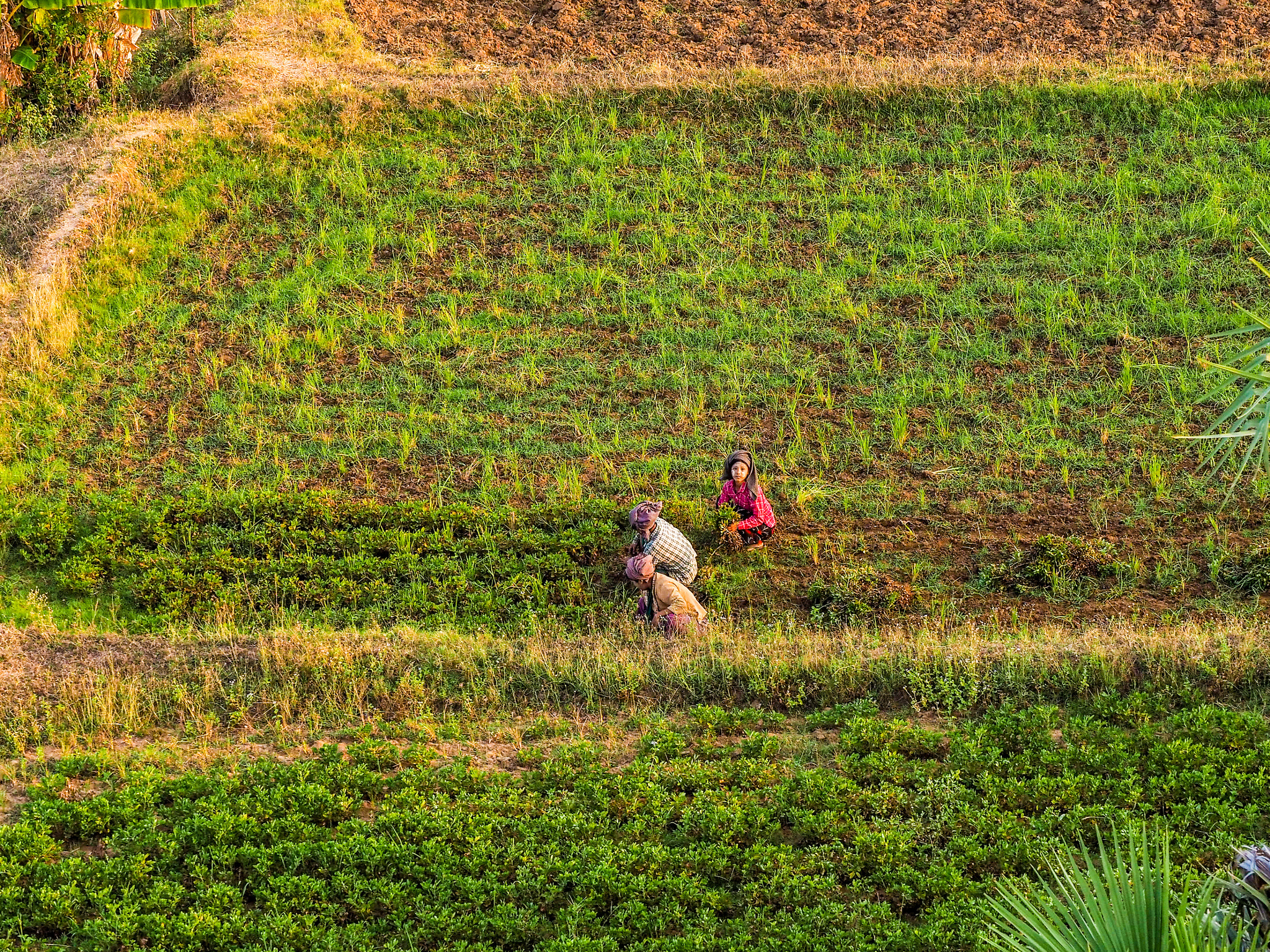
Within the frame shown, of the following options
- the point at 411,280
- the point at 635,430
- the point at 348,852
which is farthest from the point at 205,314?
the point at 348,852

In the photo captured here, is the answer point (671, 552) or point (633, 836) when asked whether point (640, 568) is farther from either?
point (633, 836)

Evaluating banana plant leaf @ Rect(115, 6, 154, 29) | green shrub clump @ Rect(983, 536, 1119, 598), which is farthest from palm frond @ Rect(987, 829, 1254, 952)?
banana plant leaf @ Rect(115, 6, 154, 29)

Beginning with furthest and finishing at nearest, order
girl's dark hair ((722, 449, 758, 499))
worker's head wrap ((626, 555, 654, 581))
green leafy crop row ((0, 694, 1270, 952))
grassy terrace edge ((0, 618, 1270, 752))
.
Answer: girl's dark hair ((722, 449, 758, 499))
worker's head wrap ((626, 555, 654, 581))
grassy terrace edge ((0, 618, 1270, 752))
green leafy crop row ((0, 694, 1270, 952))

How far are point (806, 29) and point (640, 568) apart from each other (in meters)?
9.56

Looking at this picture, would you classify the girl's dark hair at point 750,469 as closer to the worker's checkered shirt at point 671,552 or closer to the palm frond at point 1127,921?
the worker's checkered shirt at point 671,552

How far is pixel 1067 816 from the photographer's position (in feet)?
24.4

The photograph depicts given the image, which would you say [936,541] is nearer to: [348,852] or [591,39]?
[348,852]

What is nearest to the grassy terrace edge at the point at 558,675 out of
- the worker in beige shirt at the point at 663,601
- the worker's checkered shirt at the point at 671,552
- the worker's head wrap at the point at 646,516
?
the worker in beige shirt at the point at 663,601

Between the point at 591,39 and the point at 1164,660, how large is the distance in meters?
11.0

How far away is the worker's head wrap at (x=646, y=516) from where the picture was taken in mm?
9469

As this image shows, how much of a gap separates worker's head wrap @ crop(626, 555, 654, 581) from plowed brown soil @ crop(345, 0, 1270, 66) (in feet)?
28.3

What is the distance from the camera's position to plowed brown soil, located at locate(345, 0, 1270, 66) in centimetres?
1631

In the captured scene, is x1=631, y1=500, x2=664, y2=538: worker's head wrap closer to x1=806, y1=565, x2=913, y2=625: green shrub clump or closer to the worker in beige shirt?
the worker in beige shirt

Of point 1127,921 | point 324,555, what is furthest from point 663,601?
point 1127,921
